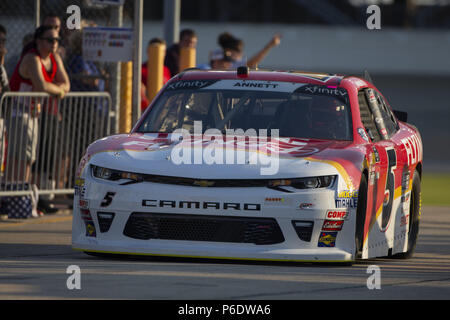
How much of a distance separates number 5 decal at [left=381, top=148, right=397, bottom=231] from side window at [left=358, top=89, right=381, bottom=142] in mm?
175

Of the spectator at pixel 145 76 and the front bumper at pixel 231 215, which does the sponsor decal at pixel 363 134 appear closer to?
the front bumper at pixel 231 215

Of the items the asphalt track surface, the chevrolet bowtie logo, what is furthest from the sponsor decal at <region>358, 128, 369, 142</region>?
the chevrolet bowtie logo

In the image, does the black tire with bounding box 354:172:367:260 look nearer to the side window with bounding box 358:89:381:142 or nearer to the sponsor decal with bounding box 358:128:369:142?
the sponsor decal with bounding box 358:128:369:142

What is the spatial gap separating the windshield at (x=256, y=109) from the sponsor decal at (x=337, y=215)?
3.38ft

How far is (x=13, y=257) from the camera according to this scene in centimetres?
921

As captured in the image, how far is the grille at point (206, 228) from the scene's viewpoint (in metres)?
8.41

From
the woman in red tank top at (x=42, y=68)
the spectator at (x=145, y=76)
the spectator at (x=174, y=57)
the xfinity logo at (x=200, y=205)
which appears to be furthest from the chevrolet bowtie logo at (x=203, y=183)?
the spectator at (x=174, y=57)

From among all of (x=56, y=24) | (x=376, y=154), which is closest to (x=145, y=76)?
(x=56, y=24)

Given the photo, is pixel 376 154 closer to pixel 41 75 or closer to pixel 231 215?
pixel 231 215

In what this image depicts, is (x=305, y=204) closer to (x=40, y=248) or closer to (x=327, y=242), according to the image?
(x=327, y=242)

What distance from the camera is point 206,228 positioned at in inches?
333

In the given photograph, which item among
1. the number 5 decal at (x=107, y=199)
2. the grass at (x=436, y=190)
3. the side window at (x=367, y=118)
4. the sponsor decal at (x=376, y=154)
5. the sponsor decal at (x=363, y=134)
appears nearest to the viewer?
the number 5 decal at (x=107, y=199)

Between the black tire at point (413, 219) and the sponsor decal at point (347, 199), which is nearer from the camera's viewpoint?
the sponsor decal at point (347, 199)

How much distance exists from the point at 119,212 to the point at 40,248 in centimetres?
171
